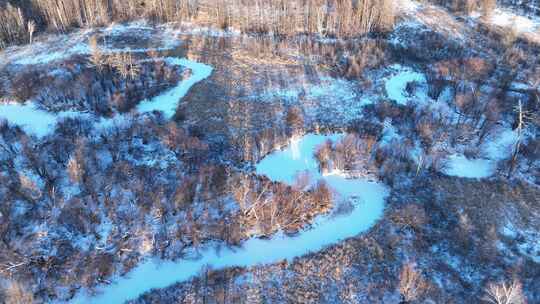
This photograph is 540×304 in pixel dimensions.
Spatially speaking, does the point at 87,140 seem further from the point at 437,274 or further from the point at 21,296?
the point at 437,274

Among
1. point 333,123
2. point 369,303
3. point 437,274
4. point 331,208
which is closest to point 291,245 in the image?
point 331,208

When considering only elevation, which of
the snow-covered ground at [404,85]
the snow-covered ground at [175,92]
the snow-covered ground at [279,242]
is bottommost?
the snow-covered ground at [279,242]

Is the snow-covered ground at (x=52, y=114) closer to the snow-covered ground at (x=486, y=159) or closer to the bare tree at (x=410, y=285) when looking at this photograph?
the bare tree at (x=410, y=285)

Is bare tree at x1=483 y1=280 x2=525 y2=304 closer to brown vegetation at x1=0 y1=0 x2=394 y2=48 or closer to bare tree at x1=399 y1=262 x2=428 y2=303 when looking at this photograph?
bare tree at x1=399 y1=262 x2=428 y2=303

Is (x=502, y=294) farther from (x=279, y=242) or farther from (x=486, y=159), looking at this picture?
(x=486, y=159)

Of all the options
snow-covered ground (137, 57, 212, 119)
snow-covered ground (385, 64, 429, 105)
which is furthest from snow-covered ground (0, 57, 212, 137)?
snow-covered ground (385, 64, 429, 105)

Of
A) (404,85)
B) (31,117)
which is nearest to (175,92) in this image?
(31,117)

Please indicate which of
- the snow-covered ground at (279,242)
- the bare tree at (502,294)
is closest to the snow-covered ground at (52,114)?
the snow-covered ground at (279,242)

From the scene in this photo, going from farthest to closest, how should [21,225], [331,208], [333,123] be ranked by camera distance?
[333,123]
[331,208]
[21,225]
